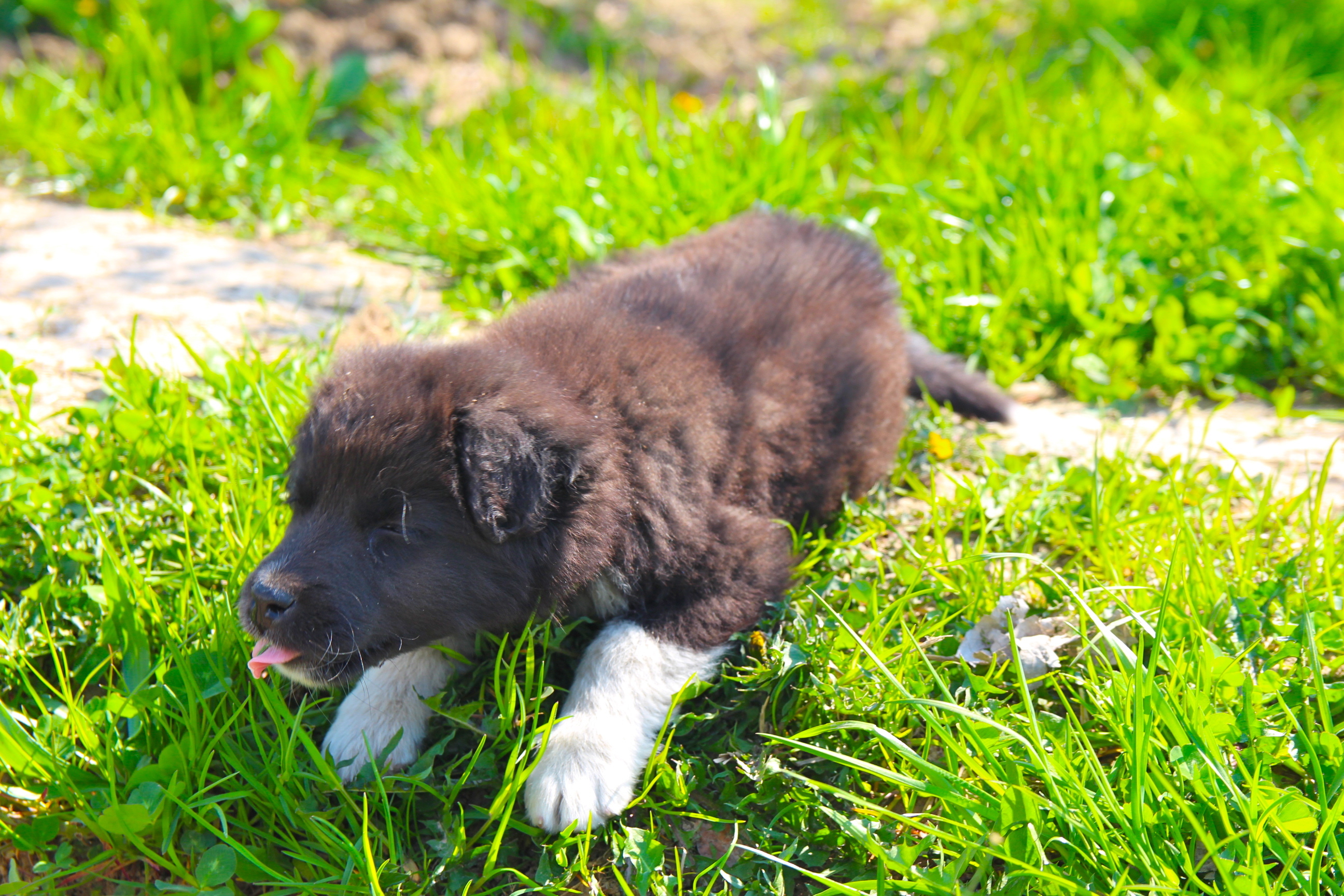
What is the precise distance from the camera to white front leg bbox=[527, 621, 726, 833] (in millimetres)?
2289

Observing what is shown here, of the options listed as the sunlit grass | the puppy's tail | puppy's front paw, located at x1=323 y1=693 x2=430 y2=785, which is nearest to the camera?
the sunlit grass

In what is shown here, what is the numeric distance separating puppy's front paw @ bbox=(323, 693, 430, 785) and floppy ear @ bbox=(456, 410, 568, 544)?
57 centimetres

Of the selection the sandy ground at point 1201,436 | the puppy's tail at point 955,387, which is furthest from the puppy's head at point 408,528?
the sandy ground at point 1201,436

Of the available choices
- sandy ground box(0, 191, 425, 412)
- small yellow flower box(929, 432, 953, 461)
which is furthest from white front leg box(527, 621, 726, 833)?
sandy ground box(0, 191, 425, 412)

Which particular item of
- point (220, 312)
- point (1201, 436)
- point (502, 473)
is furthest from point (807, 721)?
point (220, 312)

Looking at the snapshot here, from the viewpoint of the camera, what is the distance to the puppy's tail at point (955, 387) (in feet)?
11.7

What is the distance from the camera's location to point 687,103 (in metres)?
5.89

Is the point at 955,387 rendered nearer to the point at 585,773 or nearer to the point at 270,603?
the point at 585,773

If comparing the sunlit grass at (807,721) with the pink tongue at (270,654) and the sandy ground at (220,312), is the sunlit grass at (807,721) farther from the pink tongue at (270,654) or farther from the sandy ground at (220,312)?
the sandy ground at (220,312)

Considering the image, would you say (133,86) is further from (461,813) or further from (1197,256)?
(1197,256)

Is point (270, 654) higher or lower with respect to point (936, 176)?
lower

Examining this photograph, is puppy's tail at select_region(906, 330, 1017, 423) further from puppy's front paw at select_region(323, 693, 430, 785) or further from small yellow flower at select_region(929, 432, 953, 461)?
A: puppy's front paw at select_region(323, 693, 430, 785)

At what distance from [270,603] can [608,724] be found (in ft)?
2.54

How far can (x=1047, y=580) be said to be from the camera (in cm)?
275
